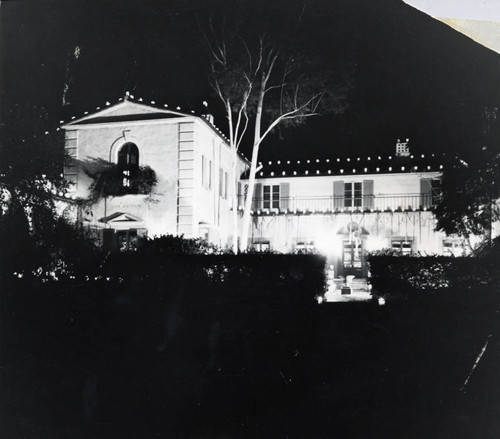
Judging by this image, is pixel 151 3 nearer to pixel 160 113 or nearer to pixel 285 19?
pixel 285 19

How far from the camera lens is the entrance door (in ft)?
75.1

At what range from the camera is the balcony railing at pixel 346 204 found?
2230cm

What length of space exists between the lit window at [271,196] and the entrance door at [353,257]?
408cm

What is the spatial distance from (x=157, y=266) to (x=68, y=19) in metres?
6.22

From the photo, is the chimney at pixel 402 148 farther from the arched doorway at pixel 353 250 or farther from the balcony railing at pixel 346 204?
the arched doorway at pixel 353 250

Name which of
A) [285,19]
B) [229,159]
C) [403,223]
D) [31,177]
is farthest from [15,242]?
[403,223]

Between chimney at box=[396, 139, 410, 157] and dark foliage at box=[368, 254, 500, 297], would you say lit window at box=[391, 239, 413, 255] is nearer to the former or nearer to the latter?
chimney at box=[396, 139, 410, 157]

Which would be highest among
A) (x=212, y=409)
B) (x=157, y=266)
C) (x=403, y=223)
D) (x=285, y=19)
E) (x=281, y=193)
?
(x=285, y=19)

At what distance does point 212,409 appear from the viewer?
235 inches

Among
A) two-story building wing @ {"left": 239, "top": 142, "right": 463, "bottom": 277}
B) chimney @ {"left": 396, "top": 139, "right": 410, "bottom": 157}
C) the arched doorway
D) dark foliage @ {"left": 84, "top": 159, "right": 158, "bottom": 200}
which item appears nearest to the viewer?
dark foliage @ {"left": 84, "top": 159, "right": 158, "bottom": 200}

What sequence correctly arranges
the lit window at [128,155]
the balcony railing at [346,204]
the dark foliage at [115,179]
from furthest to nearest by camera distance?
1. the balcony railing at [346,204]
2. the lit window at [128,155]
3. the dark foliage at [115,179]

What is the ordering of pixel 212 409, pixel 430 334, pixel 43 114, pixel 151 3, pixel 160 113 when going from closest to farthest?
pixel 212 409
pixel 151 3
pixel 430 334
pixel 43 114
pixel 160 113

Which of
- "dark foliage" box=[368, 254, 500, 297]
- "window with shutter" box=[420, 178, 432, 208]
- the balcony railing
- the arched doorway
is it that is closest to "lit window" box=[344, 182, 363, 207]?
the balcony railing

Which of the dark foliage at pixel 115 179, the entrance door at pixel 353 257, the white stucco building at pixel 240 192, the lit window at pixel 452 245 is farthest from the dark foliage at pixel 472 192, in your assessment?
the dark foliage at pixel 115 179
